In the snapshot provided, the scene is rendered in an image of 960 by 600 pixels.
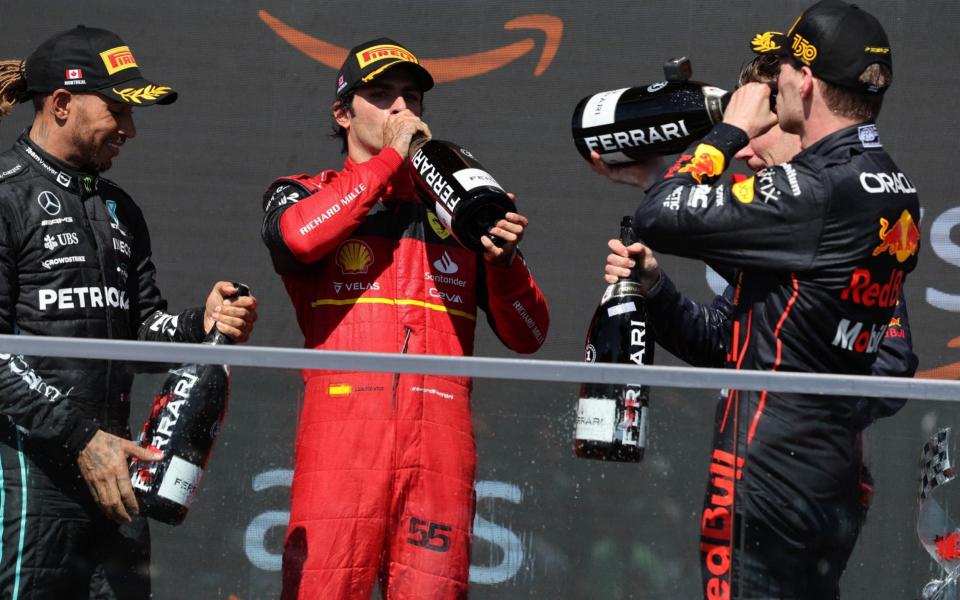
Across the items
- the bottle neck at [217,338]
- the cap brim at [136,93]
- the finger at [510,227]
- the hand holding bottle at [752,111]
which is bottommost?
the bottle neck at [217,338]

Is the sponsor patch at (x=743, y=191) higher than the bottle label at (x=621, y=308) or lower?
higher

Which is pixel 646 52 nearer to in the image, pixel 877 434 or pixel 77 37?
pixel 77 37

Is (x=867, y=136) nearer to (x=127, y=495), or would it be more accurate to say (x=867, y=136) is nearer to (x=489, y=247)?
(x=489, y=247)

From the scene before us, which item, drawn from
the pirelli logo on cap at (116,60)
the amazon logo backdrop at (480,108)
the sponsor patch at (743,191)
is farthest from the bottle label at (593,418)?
the amazon logo backdrop at (480,108)

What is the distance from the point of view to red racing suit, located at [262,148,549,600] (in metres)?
1.99

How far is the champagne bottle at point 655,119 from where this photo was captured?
2.29m

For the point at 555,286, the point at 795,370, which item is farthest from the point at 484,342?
the point at 795,370

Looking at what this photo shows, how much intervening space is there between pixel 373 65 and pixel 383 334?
1.79 ft

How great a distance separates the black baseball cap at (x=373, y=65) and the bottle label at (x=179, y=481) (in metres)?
0.89

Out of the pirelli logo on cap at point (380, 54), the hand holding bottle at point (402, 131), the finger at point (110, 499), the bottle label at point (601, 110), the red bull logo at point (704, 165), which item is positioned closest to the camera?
the finger at point (110, 499)

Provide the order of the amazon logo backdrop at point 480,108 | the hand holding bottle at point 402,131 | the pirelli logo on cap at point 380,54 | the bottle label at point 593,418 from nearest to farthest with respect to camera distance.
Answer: the bottle label at point 593,418
the hand holding bottle at point 402,131
the pirelli logo on cap at point 380,54
the amazon logo backdrop at point 480,108

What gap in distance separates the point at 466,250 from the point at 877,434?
2.70 ft

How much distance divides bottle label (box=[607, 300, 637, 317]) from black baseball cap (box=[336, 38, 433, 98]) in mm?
560

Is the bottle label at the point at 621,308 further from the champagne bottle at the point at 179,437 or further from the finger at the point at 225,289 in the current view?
the champagne bottle at the point at 179,437
